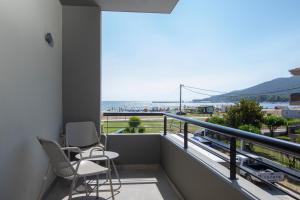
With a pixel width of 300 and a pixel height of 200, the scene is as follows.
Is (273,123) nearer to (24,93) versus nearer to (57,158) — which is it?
(57,158)

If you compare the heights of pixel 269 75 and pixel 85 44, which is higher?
pixel 269 75

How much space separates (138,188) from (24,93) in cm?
181

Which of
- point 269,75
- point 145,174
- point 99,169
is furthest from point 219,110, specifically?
point 269,75

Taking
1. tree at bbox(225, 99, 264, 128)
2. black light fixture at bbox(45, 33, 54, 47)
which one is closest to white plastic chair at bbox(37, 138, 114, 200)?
black light fixture at bbox(45, 33, 54, 47)

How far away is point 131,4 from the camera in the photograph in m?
3.96

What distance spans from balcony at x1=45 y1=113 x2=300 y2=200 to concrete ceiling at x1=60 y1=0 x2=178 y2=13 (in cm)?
164

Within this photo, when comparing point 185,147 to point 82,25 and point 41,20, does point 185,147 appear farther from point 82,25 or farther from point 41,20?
point 82,25

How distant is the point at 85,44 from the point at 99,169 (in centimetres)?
212

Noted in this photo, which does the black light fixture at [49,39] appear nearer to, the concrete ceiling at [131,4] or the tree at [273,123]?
the concrete ceiling at [131,4]


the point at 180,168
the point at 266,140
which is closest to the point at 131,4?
the point at 180,168

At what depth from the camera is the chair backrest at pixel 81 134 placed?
3.65m

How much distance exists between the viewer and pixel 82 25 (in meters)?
4.03

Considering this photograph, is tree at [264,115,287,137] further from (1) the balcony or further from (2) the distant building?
(1) the balcony

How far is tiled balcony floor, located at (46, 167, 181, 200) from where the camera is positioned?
301cm
